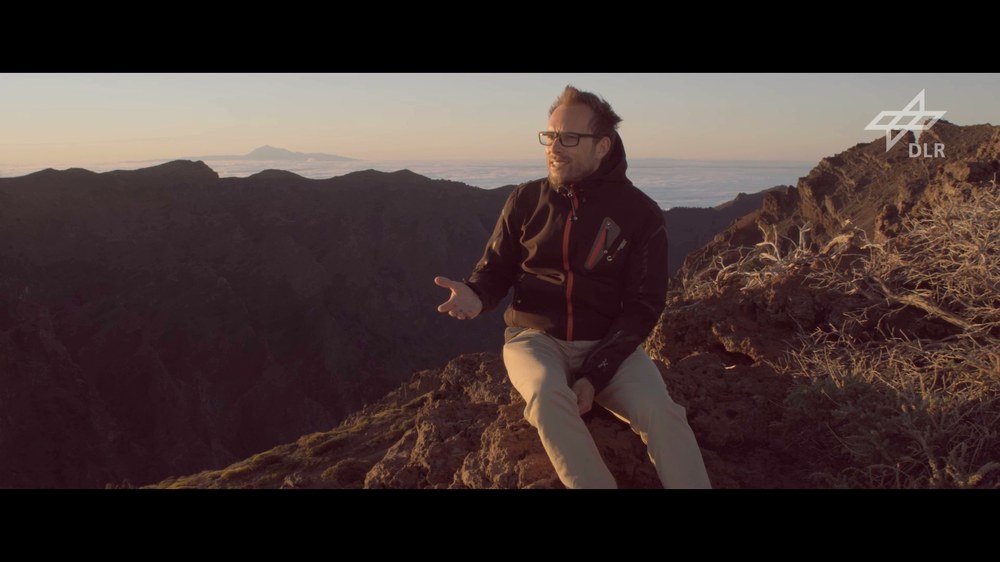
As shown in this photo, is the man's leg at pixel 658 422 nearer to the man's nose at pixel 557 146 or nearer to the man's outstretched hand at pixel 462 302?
the man's outstretched hand at pixel 462 302

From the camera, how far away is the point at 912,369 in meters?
4.13

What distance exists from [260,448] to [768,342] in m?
35.8

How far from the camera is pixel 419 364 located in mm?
46688

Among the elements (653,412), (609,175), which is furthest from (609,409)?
(609,175)

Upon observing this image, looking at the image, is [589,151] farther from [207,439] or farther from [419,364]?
[419,364]


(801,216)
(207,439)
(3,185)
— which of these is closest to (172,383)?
(207,439)

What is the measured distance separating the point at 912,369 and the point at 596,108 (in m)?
2.64

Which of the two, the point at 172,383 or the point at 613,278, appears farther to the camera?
the point at 172,383

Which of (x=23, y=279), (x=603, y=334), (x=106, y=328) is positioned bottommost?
(x=106, y=328)

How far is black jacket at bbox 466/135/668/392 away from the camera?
317 centimetres

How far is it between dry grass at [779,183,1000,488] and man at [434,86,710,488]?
1244 mm

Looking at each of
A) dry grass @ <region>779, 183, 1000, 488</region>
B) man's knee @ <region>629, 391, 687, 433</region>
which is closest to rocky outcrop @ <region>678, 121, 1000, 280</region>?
dry grass @ <region>779, 183, 1000, 488</region>

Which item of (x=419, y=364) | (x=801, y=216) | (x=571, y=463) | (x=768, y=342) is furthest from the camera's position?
(x=419, y=364)

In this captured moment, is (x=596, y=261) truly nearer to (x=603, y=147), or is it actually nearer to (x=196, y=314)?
(x=603, y=147)
